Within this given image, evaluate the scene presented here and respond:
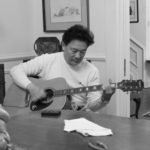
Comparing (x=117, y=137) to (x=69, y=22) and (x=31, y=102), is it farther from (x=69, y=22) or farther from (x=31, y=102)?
(x=69, y=22)

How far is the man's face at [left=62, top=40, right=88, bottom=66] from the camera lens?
7.95ft

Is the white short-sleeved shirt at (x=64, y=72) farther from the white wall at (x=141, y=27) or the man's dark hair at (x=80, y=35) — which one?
the white wall at (x=141, y=27)

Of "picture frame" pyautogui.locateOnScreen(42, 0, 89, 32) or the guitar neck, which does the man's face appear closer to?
the guitar neck

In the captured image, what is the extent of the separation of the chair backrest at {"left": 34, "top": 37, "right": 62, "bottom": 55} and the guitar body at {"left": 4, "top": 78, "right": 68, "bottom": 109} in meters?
0.63

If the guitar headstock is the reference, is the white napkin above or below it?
below

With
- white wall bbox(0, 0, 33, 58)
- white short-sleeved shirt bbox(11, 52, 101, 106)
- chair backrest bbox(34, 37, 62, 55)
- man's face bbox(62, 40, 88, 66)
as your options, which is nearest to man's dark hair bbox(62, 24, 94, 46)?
man's face bbox(62, 40, 88, 66)

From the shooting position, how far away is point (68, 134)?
149 cm

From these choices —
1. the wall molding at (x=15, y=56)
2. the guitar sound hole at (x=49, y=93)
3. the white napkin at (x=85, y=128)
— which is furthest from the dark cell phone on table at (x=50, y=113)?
the wall molding at (x=15, y=56)

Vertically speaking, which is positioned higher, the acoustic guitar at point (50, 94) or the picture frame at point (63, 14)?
the picture frame at point (63, 14)

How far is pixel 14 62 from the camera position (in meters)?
3.46

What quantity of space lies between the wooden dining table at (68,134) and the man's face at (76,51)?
2.24ft

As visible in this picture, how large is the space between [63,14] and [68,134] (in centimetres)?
205

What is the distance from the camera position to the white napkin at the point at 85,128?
148 cm

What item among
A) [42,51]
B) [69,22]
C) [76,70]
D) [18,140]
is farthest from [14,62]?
[18,140]
